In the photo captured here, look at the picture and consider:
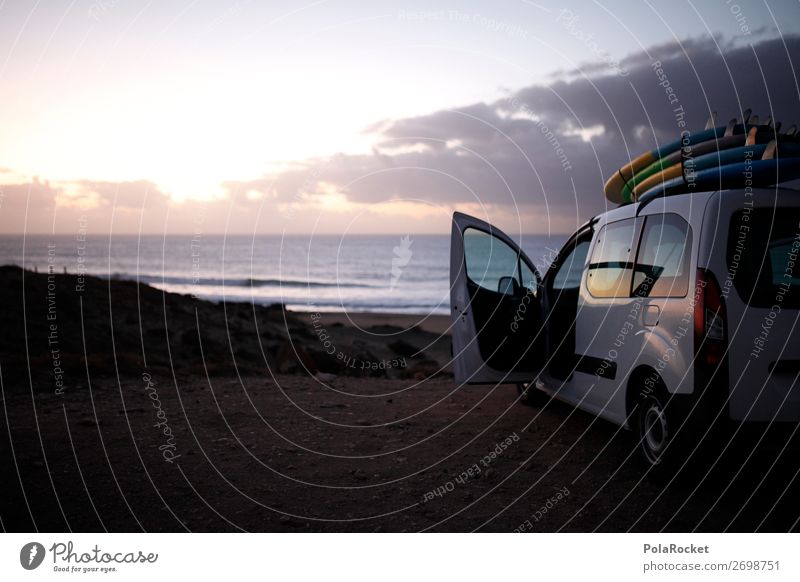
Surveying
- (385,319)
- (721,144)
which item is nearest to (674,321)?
(721,144)

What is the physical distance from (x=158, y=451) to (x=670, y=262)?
16.0 ft

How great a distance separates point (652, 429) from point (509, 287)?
2434 mm

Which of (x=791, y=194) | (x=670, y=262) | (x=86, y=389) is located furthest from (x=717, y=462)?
(x=86, y=389)

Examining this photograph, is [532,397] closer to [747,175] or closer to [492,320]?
[492,320]

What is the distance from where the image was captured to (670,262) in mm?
4809

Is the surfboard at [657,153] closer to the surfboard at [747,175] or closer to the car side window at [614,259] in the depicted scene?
the surfboard at [747,175]

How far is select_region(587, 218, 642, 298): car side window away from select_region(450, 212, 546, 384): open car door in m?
0.90

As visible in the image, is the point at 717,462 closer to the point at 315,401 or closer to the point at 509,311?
the point at 509,311

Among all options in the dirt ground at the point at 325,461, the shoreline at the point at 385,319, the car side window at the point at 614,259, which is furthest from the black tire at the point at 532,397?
the shoreline at the point at 385,319

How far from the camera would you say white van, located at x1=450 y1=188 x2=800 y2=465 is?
424cm

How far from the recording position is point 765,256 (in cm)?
433

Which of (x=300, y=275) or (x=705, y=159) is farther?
(x=300, y=275)

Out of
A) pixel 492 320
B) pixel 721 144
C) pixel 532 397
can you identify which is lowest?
pixel 532 397
